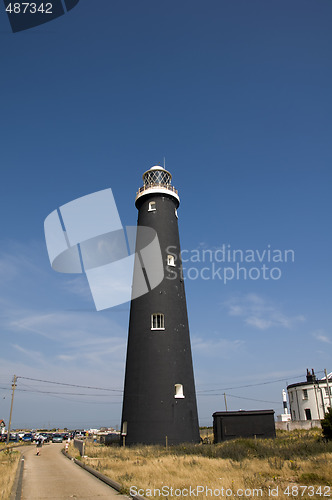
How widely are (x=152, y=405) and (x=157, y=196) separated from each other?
15737 millimetres

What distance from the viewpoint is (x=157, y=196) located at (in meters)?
29.1

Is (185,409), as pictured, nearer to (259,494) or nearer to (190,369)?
(190,369)

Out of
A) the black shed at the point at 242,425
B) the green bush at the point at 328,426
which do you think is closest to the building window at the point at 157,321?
the black shed at the point at 242,425

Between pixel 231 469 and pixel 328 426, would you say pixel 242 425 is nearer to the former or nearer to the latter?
pixel 328 426

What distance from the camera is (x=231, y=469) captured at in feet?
46.6

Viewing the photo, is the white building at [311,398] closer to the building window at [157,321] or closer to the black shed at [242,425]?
the black shed at [242,425]

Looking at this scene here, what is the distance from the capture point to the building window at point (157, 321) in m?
24.8

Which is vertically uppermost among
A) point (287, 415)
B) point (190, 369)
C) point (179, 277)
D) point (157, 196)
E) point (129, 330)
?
point (157, 196)

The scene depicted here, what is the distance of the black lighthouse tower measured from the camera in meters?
22.5

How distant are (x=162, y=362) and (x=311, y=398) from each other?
3661 centimetres

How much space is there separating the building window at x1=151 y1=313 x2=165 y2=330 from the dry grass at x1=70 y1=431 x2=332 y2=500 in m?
7.47

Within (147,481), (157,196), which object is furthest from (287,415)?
(147,481)

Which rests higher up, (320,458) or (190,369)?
(190,369)

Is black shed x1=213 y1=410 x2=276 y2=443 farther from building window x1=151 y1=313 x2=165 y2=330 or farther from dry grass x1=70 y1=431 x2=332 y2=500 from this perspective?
building window x1=151 y1=313 x2=165 y2=330
